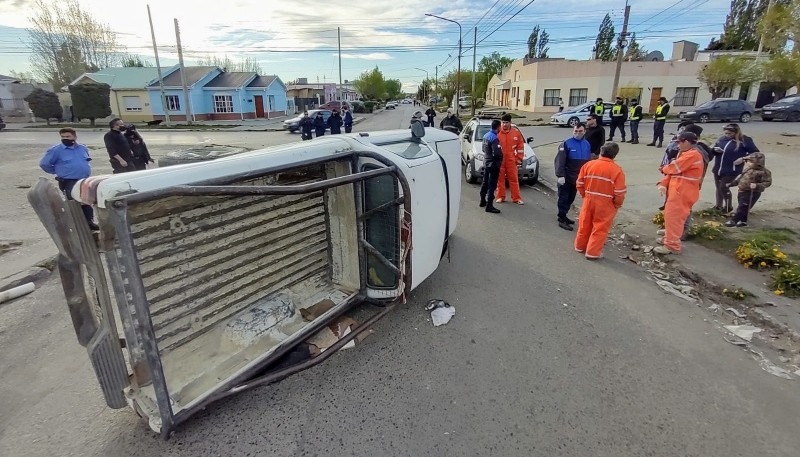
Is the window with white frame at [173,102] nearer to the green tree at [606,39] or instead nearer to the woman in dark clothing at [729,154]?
the woman in dark clothing at [729,154]

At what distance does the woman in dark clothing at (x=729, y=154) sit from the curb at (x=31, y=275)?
973cm

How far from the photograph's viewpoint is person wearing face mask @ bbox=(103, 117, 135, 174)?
7383 millimetres

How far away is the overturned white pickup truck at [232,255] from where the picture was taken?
2119mm

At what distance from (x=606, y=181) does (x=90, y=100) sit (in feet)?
129

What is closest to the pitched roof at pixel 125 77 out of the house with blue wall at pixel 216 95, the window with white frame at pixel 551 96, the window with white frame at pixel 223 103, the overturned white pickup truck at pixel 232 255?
the house with blue wall at pixel 216 95

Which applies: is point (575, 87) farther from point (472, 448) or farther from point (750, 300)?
point (472, 448)

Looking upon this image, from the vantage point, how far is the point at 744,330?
12.2ft

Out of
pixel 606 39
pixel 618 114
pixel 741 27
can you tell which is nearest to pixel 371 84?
pixel 606 39

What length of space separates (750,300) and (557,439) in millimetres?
3206

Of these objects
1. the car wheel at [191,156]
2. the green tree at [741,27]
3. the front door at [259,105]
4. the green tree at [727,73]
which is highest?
the green tree at [741,27]

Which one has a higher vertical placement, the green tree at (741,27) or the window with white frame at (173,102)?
the green tree at (741,27)

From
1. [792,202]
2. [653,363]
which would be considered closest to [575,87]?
[792,202]

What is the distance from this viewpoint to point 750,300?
13.6 ft

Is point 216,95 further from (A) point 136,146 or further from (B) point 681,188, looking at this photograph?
(B) point 681,188
